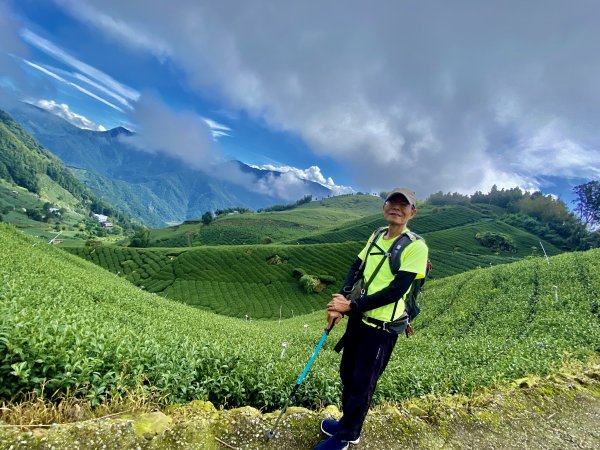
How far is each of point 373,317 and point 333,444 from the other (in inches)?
63.8

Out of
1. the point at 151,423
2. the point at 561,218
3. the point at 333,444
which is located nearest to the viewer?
the point at 151,423

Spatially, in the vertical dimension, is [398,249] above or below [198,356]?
above

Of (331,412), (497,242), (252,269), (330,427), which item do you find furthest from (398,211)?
(497,242)

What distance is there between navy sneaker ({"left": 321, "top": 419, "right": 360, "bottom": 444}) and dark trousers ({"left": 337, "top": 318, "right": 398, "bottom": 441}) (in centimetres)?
15

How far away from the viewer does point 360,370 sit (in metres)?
4.33

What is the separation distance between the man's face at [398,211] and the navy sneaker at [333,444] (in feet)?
9.56

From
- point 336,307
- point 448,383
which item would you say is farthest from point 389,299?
Answer: point 448,383

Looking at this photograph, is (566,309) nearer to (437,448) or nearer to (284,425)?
(437,448)

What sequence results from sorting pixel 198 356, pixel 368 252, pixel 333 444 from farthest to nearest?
A: pixel 198 356 < pixel 368 252 < pixel 333 444

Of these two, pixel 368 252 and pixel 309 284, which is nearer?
pixel 368 252

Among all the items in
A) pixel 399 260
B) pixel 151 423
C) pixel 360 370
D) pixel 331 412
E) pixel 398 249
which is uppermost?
pixel 398 249

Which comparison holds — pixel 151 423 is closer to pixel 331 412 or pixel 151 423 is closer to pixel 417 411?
pixel 331 412

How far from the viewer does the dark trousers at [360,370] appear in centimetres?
416

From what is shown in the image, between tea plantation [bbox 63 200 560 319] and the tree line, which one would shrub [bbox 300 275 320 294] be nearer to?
tea plantation [bbox 63 200 560 319]
